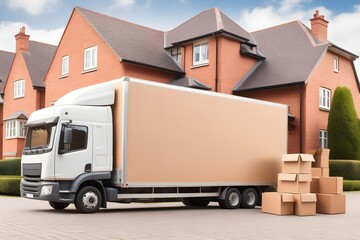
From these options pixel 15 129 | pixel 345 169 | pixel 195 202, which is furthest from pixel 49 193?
pixel 15 129

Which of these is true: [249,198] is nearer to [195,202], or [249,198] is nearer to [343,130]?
[195,202]

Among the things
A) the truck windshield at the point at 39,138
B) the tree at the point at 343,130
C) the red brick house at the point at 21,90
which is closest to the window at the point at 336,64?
the tree at the point at 343,130

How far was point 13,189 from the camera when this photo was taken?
68.7 ft

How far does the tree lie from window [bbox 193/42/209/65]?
7.62 metres

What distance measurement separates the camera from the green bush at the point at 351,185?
2500cm

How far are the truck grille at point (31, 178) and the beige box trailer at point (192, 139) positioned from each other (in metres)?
1.99

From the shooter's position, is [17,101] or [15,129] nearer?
[15,129]

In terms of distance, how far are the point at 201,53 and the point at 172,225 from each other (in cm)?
2020

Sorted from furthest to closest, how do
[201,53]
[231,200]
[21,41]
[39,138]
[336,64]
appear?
[21,41]
[336,64]
[201,53]
[231,200]
[39,138]

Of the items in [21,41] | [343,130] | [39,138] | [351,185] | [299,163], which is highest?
[21,41]

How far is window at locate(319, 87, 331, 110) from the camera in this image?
2917 centimetres

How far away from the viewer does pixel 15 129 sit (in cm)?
3819

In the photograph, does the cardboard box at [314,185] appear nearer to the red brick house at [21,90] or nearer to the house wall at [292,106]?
the house wall at [292,106]

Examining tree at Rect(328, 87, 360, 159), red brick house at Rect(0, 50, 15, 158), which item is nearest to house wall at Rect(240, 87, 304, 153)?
tree at Rect(328, 87, 360, 159)
